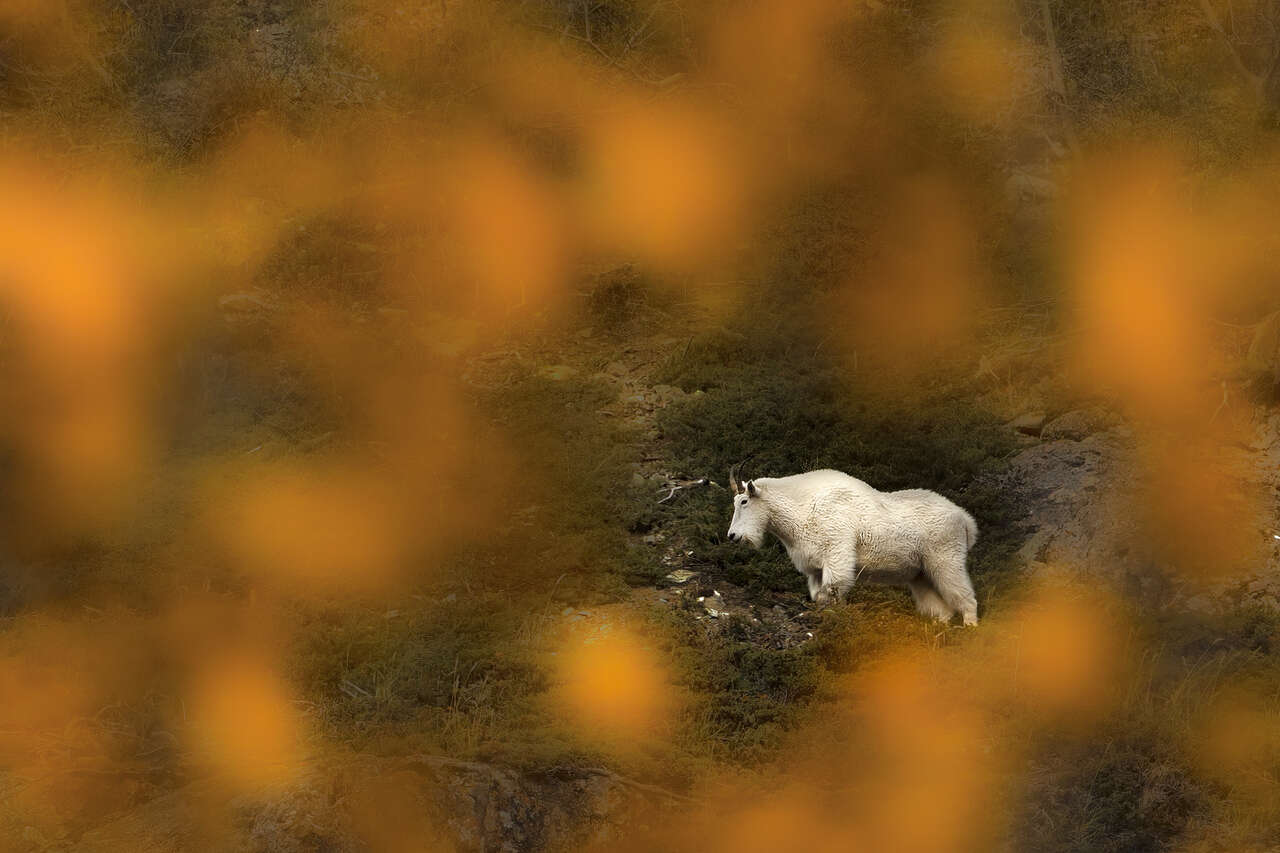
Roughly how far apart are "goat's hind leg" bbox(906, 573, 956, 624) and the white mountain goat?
0.03 ft

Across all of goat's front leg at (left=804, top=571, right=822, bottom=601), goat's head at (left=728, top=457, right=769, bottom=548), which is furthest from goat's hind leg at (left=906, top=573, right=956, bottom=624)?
goat's head at (left=728, top=457, right=769, bottom=548)

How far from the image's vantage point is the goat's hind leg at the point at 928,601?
13.4 m

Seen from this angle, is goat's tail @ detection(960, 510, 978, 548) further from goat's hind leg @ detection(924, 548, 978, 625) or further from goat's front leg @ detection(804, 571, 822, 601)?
goat's front leg @ detection(804, 571, 822, 601)

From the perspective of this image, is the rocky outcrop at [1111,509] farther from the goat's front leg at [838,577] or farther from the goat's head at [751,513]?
the goat's head at [751,513]

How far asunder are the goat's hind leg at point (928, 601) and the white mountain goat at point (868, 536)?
1 centimetres

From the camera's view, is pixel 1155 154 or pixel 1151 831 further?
pixel 1155 154

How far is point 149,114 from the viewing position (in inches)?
997

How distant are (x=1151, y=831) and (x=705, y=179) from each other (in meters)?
17.0

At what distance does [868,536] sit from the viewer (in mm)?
13383

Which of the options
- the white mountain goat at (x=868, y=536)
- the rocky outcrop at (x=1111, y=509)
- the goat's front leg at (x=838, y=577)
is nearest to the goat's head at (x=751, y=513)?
the white mountain goat at (x=868, y=536)

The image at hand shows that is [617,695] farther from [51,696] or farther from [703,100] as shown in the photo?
[703,100]

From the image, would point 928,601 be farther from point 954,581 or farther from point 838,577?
point 838,577

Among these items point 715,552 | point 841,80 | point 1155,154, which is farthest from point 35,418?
point 1155,154

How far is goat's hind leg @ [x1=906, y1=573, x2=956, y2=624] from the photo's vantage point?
43.8 ft
